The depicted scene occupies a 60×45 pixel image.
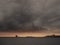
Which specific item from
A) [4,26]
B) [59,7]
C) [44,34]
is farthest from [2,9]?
[44,34]

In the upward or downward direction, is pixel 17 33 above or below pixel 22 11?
below

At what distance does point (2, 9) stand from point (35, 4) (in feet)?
1.22

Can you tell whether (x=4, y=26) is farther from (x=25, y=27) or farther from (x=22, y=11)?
(x=22, y=11)

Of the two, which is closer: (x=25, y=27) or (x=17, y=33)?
(x=25, y=27)

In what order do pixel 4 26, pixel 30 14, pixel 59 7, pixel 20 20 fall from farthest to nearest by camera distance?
pixel 4 26 → pixel 20 20 → pixel 30 14 → pixel 59 7

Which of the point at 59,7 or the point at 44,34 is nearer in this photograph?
the point at 59,7

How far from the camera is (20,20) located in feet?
5.11

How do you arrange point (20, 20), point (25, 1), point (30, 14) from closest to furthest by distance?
point (25, 1) < point (30, 14) < point (20, 20)

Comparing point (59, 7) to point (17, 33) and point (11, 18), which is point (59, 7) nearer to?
point (11, 18)

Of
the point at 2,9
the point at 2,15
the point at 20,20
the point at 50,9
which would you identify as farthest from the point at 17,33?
the point at 50,9

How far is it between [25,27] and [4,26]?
0.98 feet

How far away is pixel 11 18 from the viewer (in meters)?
1.50

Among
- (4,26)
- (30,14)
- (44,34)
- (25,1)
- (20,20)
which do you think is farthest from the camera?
(44,34)

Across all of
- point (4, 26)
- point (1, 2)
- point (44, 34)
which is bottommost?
point (44, 34)
